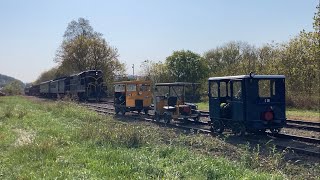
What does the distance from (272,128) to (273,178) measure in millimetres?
7433

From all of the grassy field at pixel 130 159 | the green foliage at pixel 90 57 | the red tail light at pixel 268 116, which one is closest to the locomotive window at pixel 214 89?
the red tail light at pixel 268 116

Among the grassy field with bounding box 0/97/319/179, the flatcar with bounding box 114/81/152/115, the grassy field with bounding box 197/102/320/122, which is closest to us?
the grassy field with bounding box 0/97/319/179

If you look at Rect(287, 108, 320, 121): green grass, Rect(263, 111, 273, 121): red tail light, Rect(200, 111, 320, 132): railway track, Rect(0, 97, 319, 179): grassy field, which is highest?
Rect(263, 111, 273, 121): red tail light

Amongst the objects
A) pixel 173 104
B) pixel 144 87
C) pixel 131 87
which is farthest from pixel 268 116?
pixel 131 87

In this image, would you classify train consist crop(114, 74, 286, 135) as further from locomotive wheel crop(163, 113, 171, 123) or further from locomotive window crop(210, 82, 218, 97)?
locomotive wheel crop(163, 113, 171, 123)

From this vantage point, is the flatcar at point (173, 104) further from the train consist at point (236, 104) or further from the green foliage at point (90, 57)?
the green foliage at point (90, 57)

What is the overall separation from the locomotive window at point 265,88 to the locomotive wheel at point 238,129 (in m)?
1.33

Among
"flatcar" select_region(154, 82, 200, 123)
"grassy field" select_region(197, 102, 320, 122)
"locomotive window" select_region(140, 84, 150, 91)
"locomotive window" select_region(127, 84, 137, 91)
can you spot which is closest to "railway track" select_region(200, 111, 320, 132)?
"grassy field" select_region(197, 102, 320, 122)

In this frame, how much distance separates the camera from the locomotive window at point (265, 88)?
49.5 feet

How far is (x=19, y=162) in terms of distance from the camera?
33.3ft

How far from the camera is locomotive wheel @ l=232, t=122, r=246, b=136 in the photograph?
49.3 feet

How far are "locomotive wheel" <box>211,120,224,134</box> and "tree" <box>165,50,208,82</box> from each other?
27.7 meters

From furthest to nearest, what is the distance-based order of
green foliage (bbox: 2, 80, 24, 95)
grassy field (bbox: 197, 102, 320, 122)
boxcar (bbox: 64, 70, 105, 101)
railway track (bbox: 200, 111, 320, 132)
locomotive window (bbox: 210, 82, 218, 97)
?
green foliage (bbox: 2, 80, 24, 95) → boxcar (bbox: 64, 70, 105, 101) → grassy field (bbox: 197, 102, 320, 122) → railway track (bbox: 200, 111, 320, 132) → locomotive window (bbox: 210, 82, 218, 97)

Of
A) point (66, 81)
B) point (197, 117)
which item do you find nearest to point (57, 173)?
point (197, 117)
